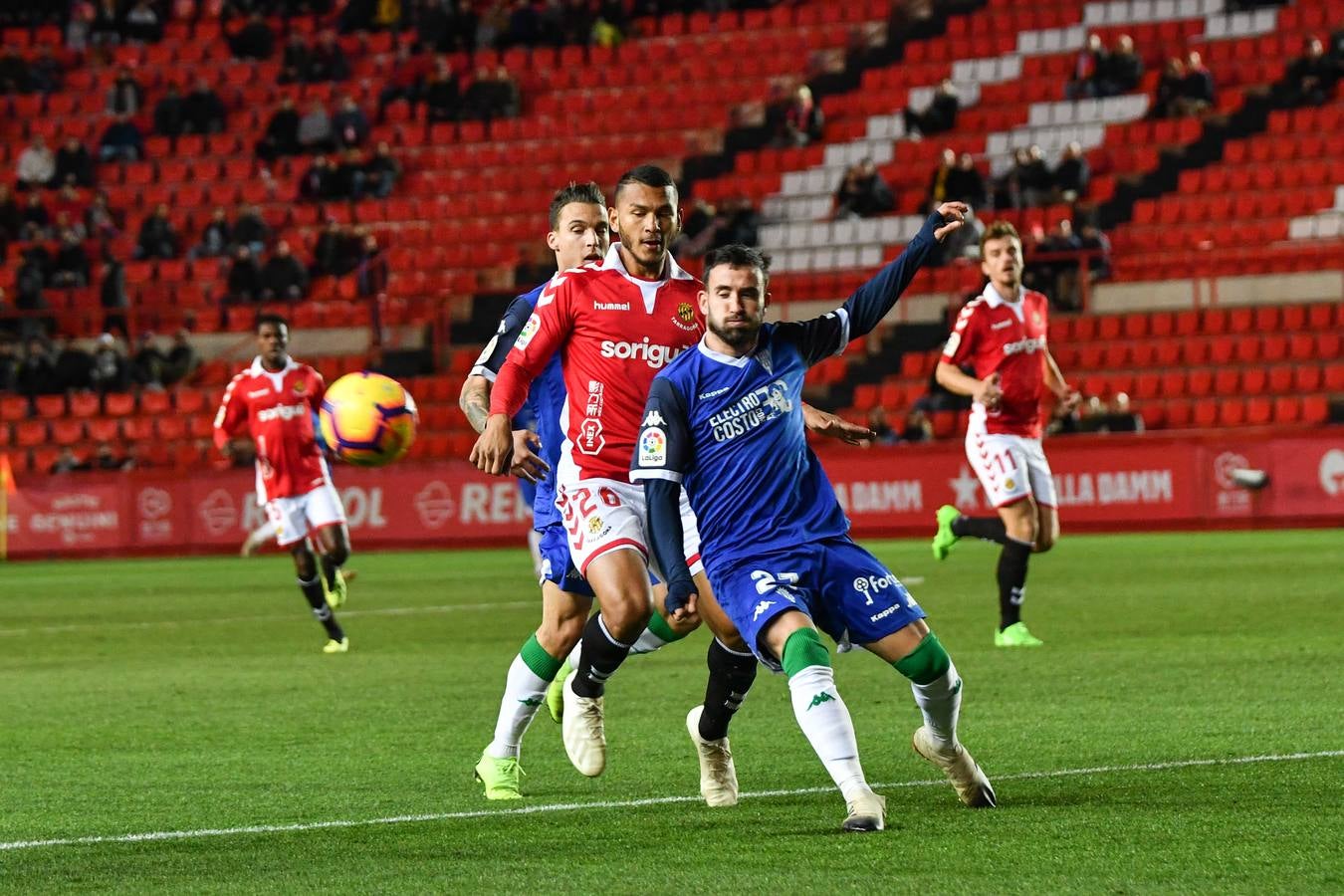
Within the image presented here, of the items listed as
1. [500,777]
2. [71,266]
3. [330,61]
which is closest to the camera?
[500,777]

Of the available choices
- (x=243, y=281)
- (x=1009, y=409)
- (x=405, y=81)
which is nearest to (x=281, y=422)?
(x=1009, y=409)

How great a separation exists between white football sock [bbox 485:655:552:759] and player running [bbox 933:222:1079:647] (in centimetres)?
579

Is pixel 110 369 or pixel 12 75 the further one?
pixel 12 75

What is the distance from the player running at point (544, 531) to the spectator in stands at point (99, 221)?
93.8 ft

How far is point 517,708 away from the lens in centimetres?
766

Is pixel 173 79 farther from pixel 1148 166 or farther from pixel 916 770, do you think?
pixel 916 770

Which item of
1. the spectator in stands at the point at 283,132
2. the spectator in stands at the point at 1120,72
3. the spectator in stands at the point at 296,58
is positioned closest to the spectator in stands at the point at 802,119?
the spectator in stands at the point at 1120,72

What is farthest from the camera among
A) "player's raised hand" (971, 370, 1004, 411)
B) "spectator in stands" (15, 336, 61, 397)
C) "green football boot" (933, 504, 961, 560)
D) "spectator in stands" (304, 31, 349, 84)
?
"spectator in stands" (304, 31, 349, 84)

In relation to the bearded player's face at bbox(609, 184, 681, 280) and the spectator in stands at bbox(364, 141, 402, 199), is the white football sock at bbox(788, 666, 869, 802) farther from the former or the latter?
the spectator in stands at bbox(364, 141, 402, 199)

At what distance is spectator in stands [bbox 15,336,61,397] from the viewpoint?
32094 millimetres

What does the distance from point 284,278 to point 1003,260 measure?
2124 centimetres

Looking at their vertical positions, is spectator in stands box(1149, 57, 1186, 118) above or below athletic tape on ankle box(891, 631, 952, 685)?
above

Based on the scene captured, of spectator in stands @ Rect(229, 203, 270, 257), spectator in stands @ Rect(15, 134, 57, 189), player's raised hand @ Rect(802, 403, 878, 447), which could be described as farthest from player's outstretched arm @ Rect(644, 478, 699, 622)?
spectator in stands @ Rect(15, 134, 57, 189)

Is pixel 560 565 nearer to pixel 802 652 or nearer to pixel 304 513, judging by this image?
pixel 802 652
